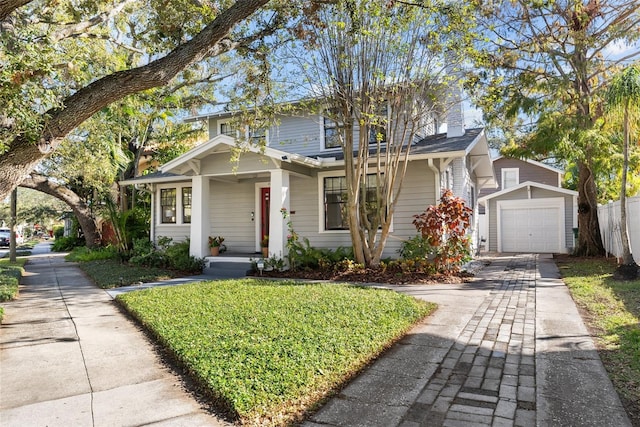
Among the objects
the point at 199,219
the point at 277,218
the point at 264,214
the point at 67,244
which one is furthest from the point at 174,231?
the point at 67,244

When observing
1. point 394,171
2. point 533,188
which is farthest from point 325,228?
point 533,188

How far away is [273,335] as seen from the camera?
183 inches

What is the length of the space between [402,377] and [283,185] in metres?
7.52

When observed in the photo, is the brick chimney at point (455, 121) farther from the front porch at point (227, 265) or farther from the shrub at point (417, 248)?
the front porch at point (227, 265)

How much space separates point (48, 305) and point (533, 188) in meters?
18.3

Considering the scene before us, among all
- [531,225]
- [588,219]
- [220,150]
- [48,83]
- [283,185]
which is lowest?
[531,225]

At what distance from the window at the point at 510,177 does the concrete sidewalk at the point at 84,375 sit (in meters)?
22.5

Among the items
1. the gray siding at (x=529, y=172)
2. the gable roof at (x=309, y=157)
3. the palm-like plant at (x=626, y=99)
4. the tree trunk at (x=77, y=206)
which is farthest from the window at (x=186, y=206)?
the gray siding at (x=529, y=172)

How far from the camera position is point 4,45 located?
181 inches

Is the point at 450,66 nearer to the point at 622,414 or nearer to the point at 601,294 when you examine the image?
the point at 601,294

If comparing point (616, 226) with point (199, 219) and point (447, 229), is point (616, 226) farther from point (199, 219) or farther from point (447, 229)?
point (199, 219)

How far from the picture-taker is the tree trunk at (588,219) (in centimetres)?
1424

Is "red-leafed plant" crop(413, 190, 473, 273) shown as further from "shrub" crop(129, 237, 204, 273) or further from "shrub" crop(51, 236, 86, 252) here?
"shrub" crop(51, 236, 86, 252)

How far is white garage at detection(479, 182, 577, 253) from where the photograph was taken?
58.0 feet
